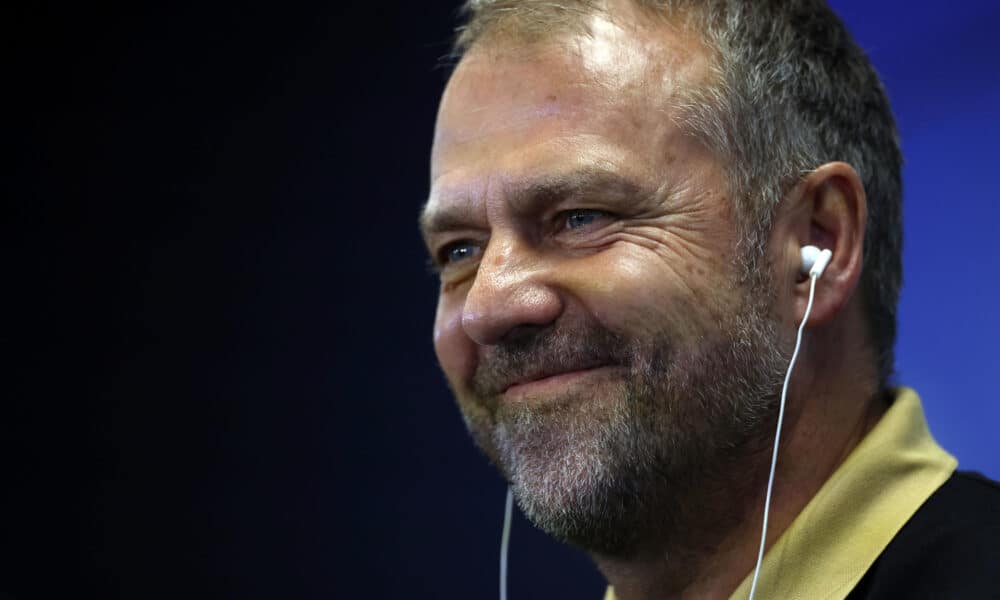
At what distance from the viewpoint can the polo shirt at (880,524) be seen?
105 cm

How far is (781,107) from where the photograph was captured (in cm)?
121

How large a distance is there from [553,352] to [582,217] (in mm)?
157

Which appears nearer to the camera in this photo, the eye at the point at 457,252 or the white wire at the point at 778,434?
the white wire at the point at 778,434

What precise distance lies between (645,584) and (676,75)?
0.60m

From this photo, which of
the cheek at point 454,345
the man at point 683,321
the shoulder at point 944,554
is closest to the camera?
the shoulder at point 944,554

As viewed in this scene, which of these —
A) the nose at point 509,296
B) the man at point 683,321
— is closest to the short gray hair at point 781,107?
the man at point 683,321

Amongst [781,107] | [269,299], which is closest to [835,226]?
[781,107]

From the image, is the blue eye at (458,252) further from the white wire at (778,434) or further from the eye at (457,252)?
the white wire at (778,434)

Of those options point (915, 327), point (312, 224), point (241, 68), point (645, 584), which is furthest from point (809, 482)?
point (241, 68)

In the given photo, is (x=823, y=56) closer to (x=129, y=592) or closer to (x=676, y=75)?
(x=676, y=75)

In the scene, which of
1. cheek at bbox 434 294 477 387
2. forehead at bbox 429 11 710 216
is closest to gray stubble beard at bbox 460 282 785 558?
cheek at bbox 434 294 477 387

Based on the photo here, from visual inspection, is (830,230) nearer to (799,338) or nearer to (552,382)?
(799,338)

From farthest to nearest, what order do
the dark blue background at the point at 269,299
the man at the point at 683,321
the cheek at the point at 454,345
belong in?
the dark blue background at the point at 269,299
the cheek at the point at 454,345
the man at the point at 683,321

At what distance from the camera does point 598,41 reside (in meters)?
1.18
